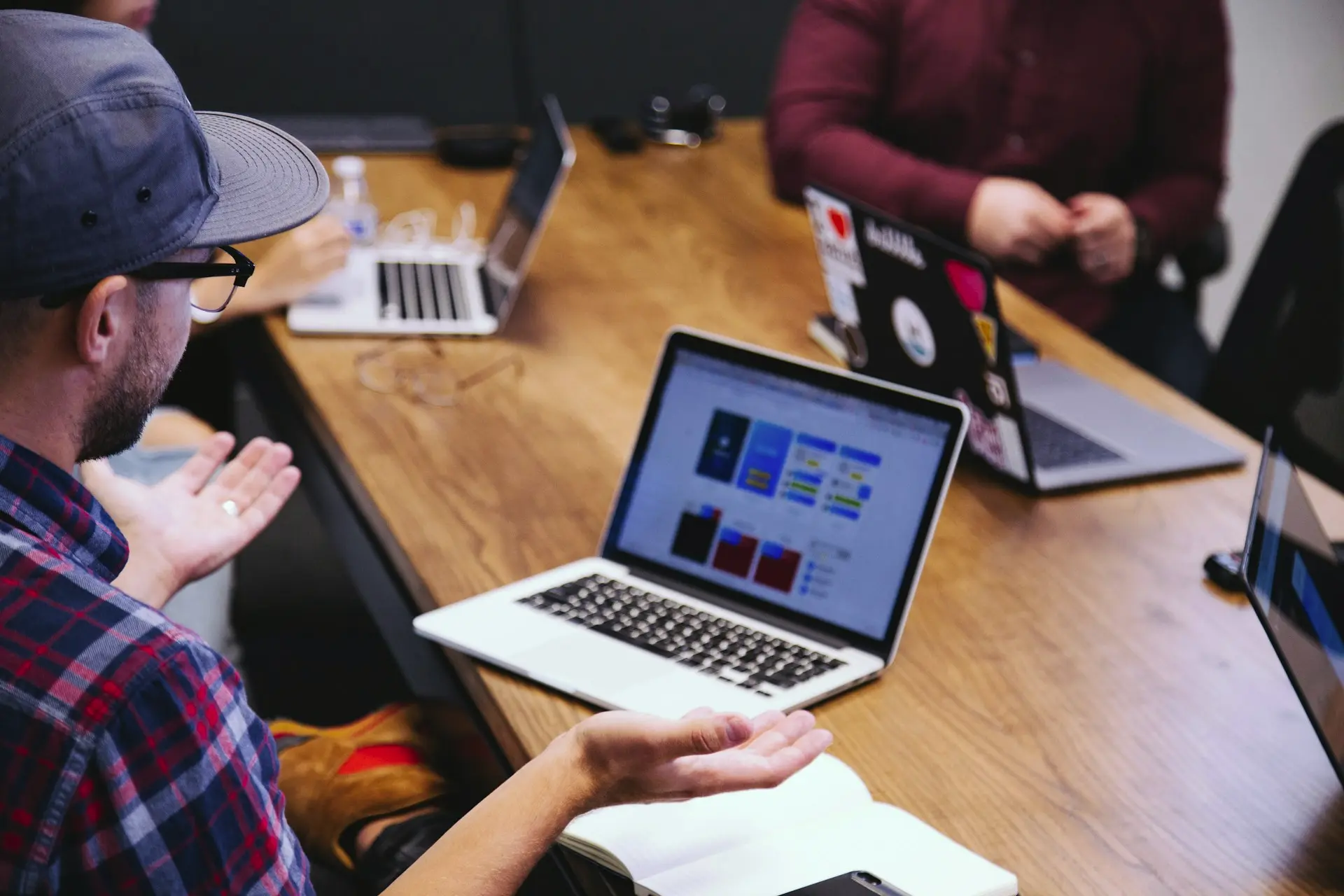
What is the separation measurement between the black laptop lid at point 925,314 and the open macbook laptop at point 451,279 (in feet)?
1.33

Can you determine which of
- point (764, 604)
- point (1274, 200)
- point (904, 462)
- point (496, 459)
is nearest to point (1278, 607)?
point (904, 462)

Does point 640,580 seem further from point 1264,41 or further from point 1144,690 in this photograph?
point 1264,41

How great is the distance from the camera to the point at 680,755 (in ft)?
3.03

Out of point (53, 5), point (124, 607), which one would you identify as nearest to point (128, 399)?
point (124, 607)

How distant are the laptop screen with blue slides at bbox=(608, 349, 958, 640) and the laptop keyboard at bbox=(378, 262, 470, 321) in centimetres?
65

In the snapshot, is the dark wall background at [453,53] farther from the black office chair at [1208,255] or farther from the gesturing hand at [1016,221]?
the gesturing hand at [1016,221]

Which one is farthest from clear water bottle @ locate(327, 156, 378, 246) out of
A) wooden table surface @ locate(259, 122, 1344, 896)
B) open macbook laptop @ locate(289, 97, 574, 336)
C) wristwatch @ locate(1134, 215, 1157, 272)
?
wristwatch @ locate(1134, 215, 1157, 272)

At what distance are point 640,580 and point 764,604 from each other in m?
0.12

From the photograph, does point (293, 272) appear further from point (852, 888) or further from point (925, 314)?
→ point (852, 888)

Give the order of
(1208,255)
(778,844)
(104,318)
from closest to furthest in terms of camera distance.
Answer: (104,318), (778,844), (1208,255)

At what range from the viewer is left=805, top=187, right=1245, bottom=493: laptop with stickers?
4.70 feet

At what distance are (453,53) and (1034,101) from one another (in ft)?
5.89

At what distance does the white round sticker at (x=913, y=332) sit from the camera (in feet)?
4.99

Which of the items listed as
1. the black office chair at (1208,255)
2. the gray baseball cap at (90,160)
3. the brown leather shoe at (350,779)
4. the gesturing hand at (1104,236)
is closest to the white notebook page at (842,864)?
the brown leather shoe at (350,779)
